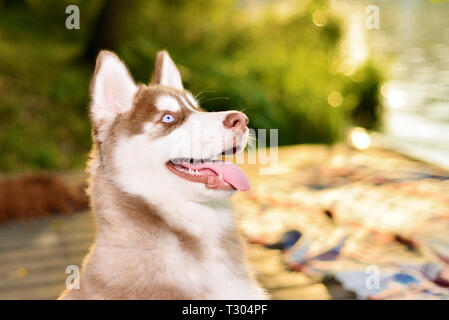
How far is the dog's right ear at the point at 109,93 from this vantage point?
2410 mm

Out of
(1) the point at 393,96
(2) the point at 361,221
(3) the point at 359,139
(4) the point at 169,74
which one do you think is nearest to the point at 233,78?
(3) the point at 359,139

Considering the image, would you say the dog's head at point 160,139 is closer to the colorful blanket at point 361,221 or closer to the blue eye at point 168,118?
the blue eye at point 168,118

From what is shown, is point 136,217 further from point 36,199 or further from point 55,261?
point 36,199

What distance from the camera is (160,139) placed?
2336 mm

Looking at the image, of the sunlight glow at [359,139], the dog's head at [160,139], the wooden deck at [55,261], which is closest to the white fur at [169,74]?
the dog's head at [160,139]

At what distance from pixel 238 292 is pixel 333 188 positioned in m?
3.65

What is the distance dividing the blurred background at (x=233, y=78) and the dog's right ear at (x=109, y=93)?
3145 mm

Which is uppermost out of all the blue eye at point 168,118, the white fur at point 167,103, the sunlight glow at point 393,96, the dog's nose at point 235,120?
the sunlight glow at point 393,96

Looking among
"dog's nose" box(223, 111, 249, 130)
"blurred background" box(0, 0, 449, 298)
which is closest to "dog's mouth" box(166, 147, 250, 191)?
"dog's nose" box(223, 111, 249, 130)

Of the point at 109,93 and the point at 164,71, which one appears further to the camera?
the point at 164,71

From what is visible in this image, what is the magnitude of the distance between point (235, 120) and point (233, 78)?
7350mm

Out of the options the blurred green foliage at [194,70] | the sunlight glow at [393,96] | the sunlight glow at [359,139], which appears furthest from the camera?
the sunlight glow at [393,96]

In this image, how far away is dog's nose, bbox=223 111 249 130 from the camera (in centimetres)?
216
